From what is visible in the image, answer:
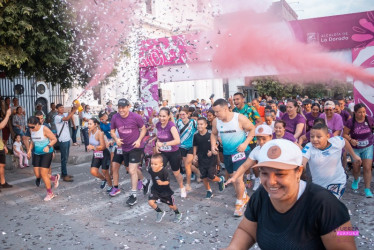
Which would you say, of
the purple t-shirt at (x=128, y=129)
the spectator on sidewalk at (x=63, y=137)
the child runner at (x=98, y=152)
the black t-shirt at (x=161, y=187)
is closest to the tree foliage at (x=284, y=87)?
the spectator on sidewalk at (x=63, y=137)

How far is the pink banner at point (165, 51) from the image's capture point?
47.0 ft

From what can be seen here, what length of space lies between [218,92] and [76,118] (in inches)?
753

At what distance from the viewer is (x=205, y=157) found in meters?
7.21

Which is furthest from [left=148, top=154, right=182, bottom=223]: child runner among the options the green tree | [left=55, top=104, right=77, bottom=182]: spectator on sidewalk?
the green tree

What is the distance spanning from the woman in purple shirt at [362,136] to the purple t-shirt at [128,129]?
4042 millimetres

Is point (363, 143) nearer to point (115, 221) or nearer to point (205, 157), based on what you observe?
point (205, 157)

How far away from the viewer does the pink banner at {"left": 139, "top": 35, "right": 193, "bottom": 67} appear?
14330 mm

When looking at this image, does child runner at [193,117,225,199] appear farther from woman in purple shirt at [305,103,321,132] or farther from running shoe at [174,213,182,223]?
woman in purple shirt at [305,103,321,132]

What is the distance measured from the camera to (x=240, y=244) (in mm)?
2172

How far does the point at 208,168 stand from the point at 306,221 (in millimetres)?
5245

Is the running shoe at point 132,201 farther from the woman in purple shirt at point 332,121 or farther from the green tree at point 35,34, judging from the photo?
the green tree at point 35,34

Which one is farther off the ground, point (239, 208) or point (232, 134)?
point (232, 134)

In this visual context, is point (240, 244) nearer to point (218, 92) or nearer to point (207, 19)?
point (207, 19)

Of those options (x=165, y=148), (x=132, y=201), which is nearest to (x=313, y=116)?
(x=165, y=148)
